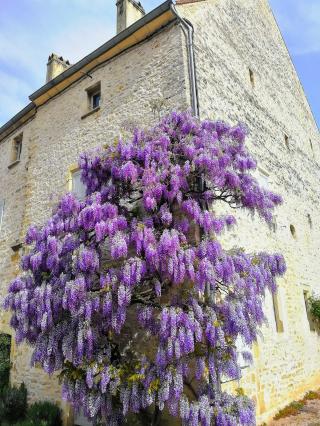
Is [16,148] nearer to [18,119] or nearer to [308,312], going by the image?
[18,119]

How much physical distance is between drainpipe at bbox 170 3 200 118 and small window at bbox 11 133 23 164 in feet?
20.2

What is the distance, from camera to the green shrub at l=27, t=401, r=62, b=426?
6.18 meters

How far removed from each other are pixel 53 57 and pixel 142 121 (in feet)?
19.4

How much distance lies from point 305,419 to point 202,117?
547cm

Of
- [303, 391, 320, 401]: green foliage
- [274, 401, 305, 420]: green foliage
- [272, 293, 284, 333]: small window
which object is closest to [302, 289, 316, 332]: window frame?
[303, 391, 320, 401]: green foliage

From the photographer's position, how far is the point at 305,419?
6.38 metres

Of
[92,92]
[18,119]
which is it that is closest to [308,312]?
[92,92]

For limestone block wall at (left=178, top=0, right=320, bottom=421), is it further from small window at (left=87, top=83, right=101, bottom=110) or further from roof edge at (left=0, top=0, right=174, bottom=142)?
small window at (left=87, top=83, right=101, bottom=110)

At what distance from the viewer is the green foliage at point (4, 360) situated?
8234 millimetres

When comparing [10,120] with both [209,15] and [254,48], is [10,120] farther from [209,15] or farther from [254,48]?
[254,48]

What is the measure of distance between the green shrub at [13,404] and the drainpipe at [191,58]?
20.3 feet

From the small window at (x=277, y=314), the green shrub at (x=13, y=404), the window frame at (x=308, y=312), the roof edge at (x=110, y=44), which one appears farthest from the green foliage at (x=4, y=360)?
the window frame at (x=308, y=312)

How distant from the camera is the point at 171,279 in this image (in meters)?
4.81

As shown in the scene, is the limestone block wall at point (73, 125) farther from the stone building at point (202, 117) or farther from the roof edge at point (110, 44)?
the roof edge at point (110, 44)
